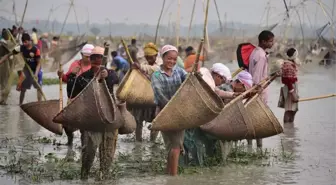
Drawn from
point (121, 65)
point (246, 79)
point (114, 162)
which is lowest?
point (114, 162)

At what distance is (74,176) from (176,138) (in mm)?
1025

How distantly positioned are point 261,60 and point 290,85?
8.90 feet

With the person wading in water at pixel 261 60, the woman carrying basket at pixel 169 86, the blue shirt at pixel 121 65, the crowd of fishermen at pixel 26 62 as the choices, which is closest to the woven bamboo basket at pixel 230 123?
the woman carrying basket at pixel 169 86

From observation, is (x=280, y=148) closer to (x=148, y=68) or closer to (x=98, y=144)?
(x=148, y=68)

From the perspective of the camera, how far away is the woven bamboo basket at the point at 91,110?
6.95 metres

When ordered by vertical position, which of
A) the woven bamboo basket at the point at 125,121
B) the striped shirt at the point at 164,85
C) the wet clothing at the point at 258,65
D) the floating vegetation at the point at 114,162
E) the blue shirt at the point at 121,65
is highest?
the blue shirt at the point at 121,65

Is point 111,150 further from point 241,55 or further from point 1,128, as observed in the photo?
point 1,128

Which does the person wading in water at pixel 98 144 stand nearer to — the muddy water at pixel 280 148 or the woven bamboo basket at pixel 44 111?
the muddy water at pixel 280 148

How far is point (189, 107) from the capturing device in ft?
23.1

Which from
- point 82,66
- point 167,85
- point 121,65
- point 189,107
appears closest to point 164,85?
point 167,85

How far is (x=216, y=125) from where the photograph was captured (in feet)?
25.7

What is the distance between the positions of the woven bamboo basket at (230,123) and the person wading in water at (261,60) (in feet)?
5.19

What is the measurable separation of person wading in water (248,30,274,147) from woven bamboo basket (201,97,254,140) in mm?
1583

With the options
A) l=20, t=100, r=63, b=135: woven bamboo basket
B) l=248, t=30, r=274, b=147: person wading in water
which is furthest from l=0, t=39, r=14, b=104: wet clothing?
l=248, t=30, r=274, b=147: person wading in water
